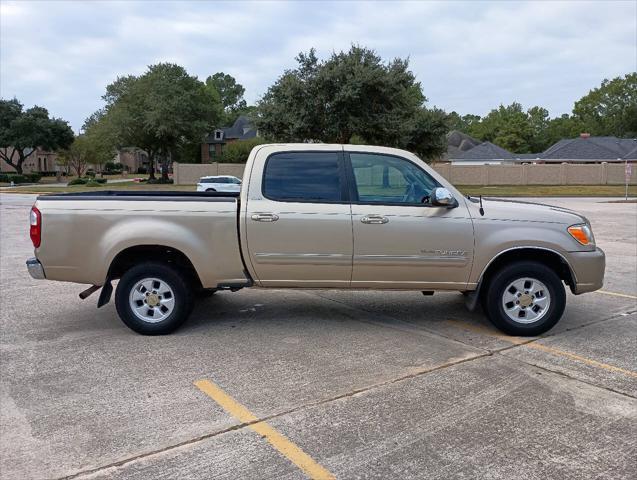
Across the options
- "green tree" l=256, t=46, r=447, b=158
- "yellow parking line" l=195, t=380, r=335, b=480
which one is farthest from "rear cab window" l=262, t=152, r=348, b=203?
"green tree" l=256, t=46, r=447, b=158

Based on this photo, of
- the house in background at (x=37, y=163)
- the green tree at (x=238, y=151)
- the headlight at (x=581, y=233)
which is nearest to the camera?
the headlight at (x=581, y=233)

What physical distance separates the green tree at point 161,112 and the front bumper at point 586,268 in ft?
164

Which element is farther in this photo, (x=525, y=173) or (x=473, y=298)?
(x=525, y=173)

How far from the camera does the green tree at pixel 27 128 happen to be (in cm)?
6306

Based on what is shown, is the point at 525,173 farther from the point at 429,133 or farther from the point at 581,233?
the point at 581,233

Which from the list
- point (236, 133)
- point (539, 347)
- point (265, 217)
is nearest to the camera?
point (539, 347)

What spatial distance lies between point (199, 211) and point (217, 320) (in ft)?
4.65

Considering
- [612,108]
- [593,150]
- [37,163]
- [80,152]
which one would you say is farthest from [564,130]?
[37,163]

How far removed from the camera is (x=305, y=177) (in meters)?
5.65

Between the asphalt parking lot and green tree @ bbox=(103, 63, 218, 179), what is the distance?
160 ft

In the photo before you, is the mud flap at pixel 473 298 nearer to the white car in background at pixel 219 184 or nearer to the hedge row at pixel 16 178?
the white car in background at pixel 219 184

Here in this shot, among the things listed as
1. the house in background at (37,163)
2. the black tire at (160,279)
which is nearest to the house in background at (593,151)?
the black tire at (160,279)

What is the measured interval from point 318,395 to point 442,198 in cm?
229

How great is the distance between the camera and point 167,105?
171 feet
